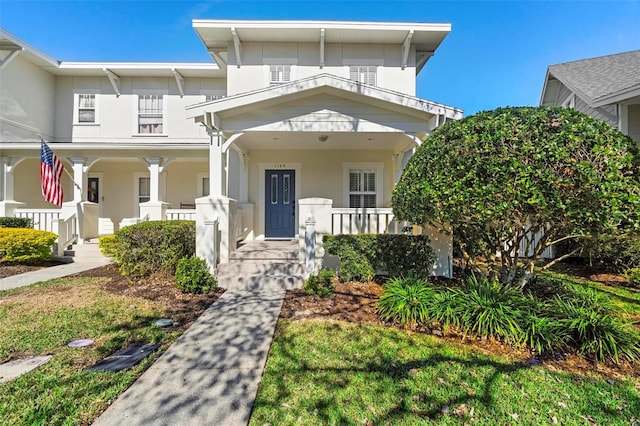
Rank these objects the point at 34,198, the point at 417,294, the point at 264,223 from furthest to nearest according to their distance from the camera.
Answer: the point at 34,198 < the point at 264,223 < the point at 417,294

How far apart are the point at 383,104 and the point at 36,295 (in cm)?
789

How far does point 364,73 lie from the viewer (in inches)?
412

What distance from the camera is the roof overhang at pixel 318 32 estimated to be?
31.5 feet

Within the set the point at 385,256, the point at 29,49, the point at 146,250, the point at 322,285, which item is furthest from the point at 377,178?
the point at 29,49

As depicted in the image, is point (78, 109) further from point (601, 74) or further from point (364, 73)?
point (601, 74)

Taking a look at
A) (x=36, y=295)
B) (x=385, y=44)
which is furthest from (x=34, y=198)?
(x=385, y=44)

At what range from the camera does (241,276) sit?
639cm

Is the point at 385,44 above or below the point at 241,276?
above

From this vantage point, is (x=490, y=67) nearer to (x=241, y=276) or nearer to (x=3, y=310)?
(x=241, y=276)

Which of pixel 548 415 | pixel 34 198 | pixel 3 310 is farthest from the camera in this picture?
pixel 34 198

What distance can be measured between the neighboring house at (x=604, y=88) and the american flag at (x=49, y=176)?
1515 cm

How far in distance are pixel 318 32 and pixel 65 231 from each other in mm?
10296

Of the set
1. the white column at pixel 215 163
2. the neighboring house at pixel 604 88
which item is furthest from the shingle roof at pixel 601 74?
the white column at pixel 215 163

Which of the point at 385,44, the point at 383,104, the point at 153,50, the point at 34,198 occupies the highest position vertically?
the point at 153,50
